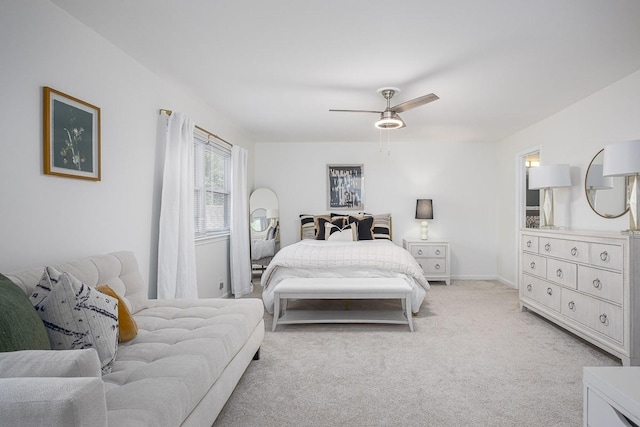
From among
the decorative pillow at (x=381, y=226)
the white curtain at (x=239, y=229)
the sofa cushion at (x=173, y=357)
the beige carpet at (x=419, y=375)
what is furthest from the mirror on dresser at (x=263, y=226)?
the sofa cushion at (x=173, y=357)

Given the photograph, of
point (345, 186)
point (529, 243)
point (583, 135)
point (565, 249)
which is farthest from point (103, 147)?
point (583, 135)

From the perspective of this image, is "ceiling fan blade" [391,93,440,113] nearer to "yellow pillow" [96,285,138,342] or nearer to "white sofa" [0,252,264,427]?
"white sofa" [0,252,264,427]

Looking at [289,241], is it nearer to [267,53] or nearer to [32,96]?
[267,53]

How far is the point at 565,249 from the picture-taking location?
10.9 ft

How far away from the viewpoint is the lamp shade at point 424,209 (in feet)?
19.7

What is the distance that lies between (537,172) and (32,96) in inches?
175

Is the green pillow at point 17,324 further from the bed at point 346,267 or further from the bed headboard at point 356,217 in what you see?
the bed headboard at point 356,217

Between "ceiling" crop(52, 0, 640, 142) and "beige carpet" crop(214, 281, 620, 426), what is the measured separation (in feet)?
7.56

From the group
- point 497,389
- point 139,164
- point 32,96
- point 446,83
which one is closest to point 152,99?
point 139,164

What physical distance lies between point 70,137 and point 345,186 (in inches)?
178

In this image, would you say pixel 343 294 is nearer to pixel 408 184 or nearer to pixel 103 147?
pixel 103 147

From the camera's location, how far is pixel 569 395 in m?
2.22

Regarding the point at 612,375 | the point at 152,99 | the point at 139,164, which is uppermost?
the point at 152,99

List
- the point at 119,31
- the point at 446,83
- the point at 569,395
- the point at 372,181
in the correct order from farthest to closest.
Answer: the point at 372,181 < the point at 446,83 < the point at 119,31 < the point at 569,395
